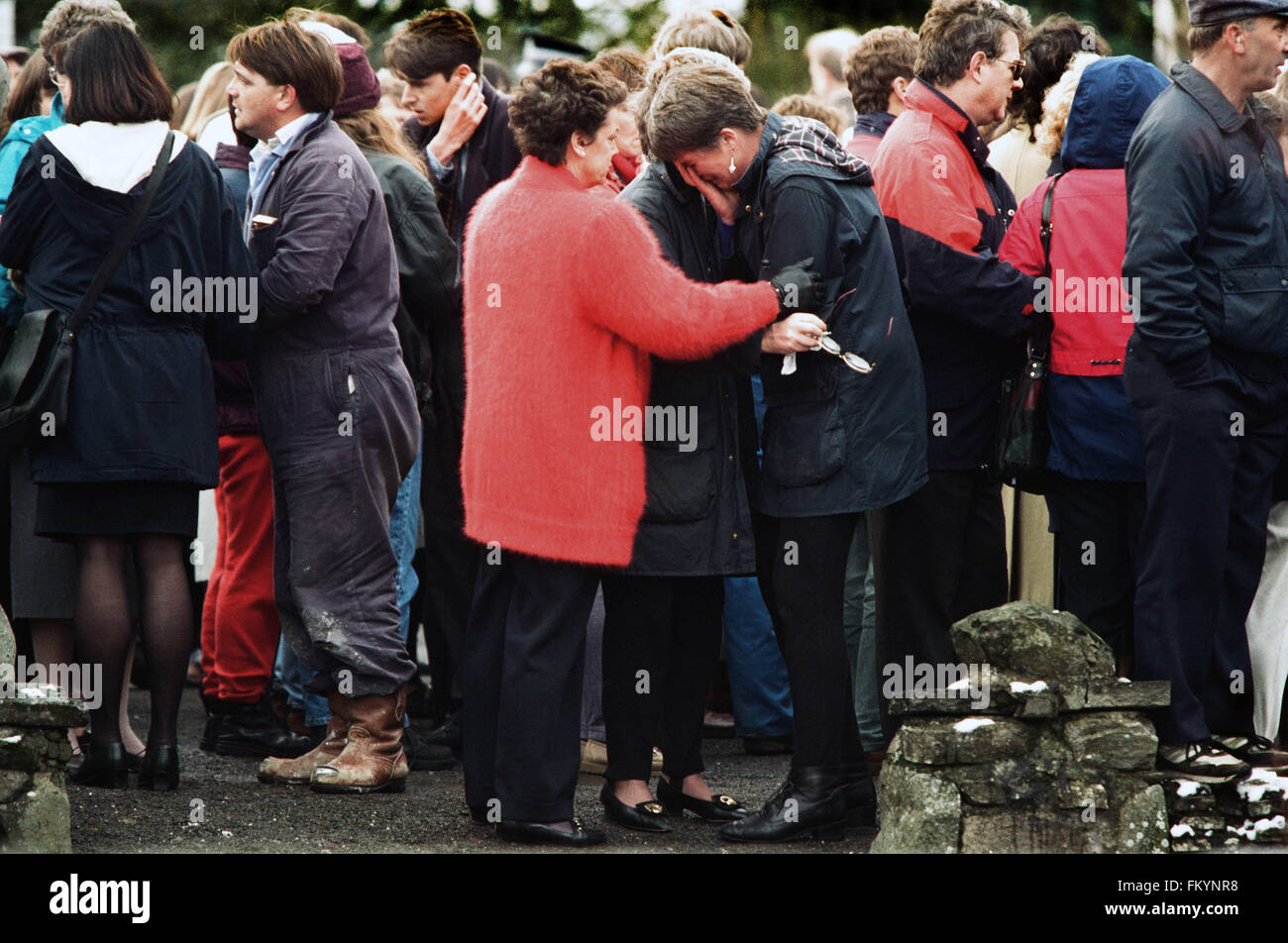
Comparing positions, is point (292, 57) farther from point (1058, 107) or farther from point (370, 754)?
point (1058, 107)

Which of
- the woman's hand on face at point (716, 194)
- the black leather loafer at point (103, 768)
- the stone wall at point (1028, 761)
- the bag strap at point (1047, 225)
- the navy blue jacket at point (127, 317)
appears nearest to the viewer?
the stone wall at point (1028, 761)

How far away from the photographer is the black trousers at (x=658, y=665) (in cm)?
496

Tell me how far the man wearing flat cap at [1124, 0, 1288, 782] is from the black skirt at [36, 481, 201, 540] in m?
2.73

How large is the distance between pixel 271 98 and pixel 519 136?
1101 millimetres

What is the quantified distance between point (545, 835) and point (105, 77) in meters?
2.52

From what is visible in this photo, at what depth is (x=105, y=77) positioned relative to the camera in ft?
16.8

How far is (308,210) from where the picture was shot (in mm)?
5312

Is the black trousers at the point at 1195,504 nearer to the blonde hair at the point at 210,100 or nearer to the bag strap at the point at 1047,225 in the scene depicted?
the bag strap at the point at 1047,225

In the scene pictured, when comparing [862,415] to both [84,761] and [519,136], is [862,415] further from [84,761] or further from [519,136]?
[84,761]

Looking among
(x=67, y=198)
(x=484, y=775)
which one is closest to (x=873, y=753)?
(x=484, y=775)

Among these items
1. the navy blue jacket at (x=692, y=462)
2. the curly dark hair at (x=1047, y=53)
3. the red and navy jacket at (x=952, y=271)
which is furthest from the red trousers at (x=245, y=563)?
the curly dark hair at (x=1047, y=53)

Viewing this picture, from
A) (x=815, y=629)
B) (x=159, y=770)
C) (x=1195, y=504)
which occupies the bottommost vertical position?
(x=159, y=770)

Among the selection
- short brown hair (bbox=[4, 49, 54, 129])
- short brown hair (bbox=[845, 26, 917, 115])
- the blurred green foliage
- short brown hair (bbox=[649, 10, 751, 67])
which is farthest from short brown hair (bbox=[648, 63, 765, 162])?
the blurred green foliage

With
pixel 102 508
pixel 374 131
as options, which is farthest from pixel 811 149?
pixel 102 508
